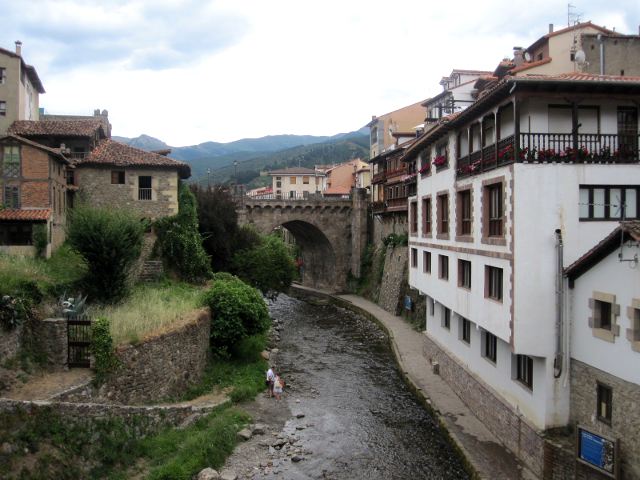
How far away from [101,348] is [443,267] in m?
14.1

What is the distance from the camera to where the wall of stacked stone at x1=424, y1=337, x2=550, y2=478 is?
15.1 metres

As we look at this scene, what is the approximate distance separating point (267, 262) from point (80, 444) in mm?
28270

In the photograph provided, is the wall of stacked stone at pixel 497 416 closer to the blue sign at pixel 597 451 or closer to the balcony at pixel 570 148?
the blue sign at pixel 597 451

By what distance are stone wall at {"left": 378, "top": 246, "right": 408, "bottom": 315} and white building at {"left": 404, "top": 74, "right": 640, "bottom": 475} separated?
22535 millimetres

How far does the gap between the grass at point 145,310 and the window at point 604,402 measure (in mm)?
14018

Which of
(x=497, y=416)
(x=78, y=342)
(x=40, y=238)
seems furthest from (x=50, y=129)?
(x=497, y=416)

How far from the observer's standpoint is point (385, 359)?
30.2m

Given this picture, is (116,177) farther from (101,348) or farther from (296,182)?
(296,182)

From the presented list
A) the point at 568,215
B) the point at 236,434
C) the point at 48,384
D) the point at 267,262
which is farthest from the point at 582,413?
the point at 267,262

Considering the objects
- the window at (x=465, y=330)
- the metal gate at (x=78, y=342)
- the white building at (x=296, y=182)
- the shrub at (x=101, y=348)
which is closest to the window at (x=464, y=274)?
the window at (x=465, y=330)

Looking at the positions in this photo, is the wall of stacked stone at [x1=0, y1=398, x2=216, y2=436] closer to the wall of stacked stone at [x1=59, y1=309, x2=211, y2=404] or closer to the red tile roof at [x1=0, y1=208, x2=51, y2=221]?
the wall of stacked stone at [x1=59, y1=309, x2=211, y2=404]

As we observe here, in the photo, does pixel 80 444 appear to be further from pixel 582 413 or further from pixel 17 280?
pixel 582 413

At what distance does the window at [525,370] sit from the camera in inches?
639

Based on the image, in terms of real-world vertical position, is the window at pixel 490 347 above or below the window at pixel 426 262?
below
